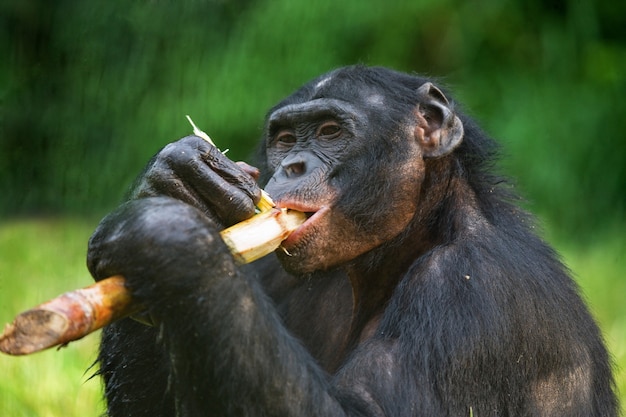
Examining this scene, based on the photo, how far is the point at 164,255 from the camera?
3795mm

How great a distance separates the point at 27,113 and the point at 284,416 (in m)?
8.86

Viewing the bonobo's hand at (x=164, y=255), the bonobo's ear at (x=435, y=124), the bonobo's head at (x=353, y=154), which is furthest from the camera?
the bonobo's ear at (x=435, y=124)

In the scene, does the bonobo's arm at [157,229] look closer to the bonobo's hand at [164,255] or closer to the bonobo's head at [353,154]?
the bonobo's hand at [164,255]

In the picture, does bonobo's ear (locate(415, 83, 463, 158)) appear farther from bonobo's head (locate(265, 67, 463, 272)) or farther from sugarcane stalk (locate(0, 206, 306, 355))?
sugarcane stalk (locate(0, 206, 306, 355))

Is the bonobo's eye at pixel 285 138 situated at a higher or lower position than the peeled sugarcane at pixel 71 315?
lower

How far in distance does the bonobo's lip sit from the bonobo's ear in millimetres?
718

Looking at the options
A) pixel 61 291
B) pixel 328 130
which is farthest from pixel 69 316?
pixel 61 291

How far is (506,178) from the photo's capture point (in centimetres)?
563

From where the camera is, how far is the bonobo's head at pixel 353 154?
514 centimetres

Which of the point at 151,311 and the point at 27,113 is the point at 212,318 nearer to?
the point at 151,311

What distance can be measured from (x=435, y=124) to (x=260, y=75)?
6.35 m

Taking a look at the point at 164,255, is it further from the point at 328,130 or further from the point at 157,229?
the point at 328,130

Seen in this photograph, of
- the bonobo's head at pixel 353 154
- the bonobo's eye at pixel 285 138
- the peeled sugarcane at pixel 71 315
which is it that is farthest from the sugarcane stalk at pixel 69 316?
the bonobo's eye at pixel 285 138

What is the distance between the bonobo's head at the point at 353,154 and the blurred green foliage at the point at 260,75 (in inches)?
220
